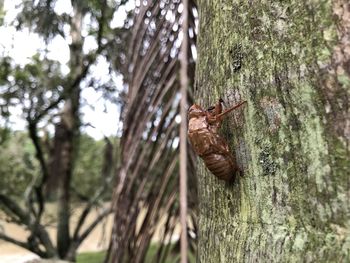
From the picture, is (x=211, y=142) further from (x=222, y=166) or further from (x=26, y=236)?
(x=26, y=236)

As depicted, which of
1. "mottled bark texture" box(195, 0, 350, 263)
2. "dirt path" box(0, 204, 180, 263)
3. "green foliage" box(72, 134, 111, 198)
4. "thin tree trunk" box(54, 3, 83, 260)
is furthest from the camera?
"green foliage" box(72, 134, 111, 198)

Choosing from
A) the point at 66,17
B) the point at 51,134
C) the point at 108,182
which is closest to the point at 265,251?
the point at 66,17

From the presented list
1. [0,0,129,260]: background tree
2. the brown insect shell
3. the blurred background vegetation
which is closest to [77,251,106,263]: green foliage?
the blurred background vegetation

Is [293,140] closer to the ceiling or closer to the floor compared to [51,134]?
closer to the floor

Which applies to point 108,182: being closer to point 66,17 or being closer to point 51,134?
point 51,134

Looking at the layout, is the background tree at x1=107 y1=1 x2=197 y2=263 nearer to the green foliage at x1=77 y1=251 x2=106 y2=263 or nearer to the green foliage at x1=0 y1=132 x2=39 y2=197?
the green foliage at x1=0 y1=132 x2=39 y2=197

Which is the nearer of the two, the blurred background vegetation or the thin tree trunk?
the blurred background vegetation

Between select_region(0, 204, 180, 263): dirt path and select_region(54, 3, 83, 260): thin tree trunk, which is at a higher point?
select_region(54, 3, 83, 260): thin tree trunk

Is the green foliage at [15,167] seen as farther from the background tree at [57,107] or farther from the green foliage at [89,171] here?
the green foliage at [89,171]
